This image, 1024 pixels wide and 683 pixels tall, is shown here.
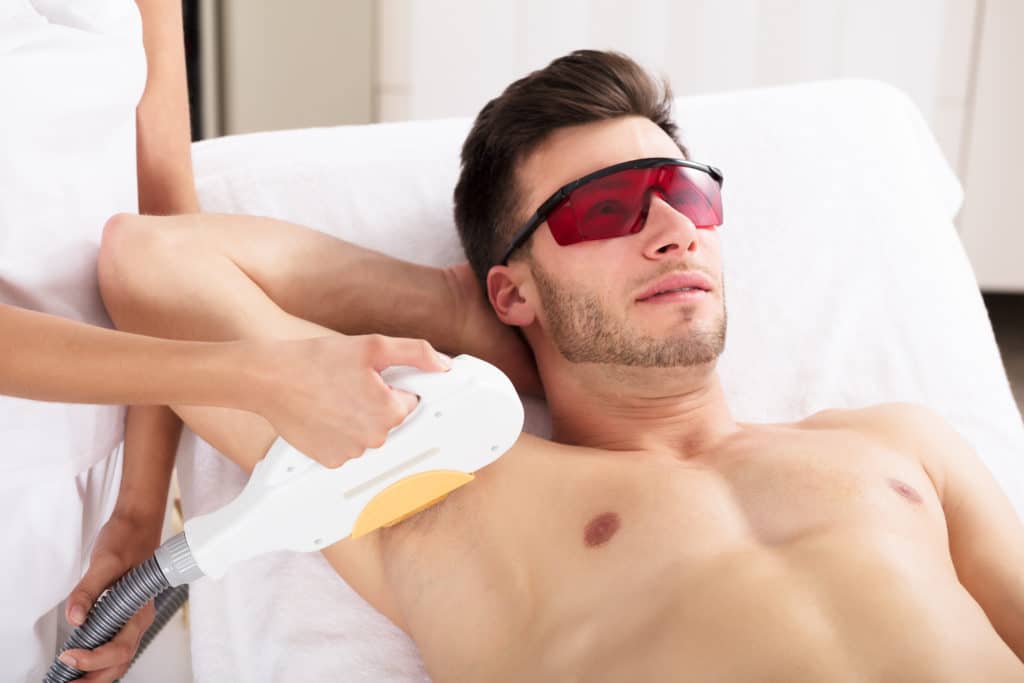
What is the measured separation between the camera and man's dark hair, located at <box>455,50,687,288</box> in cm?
159

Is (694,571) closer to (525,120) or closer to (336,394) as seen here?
(336,394)

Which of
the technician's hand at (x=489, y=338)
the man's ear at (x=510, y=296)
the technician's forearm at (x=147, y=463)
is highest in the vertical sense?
the man's ear at (x=510, y=296)

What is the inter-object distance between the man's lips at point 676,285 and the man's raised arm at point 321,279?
306 millimetres

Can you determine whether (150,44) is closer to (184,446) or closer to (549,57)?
(184,446)

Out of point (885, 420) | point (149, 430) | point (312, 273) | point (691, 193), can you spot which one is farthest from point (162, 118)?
point (885, 420)

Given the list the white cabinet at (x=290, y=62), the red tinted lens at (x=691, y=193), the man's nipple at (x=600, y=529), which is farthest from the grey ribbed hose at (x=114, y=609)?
the white cabinet at (x=290, y=62)

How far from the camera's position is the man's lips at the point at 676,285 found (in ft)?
4.86

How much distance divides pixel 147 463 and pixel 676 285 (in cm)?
80

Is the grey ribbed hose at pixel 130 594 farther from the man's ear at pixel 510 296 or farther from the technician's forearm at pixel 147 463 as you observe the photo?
the man's ear at pixel 510 296

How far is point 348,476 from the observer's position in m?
1.15

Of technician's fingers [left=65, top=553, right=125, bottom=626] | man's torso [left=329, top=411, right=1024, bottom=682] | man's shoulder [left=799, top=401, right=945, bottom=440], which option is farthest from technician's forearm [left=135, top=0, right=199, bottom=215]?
man's shoulder [left=799, top=401, right=945, bottom=440]

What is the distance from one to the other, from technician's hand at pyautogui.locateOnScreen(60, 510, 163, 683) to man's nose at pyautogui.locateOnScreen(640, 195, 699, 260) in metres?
0.80

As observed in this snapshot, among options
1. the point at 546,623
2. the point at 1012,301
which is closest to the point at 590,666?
the point at 546,623

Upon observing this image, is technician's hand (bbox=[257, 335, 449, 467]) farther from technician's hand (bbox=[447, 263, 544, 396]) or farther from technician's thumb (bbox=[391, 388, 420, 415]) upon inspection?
technician's hand (bbox=[447, 263, 544, 396])
